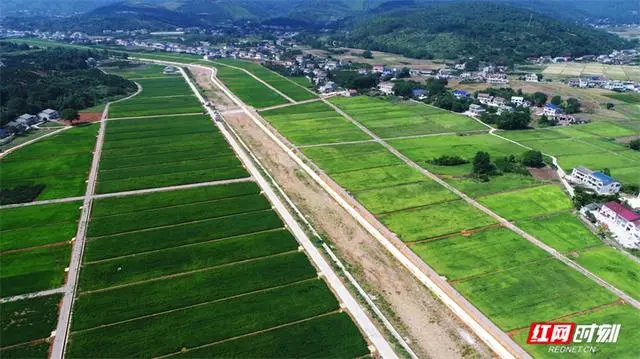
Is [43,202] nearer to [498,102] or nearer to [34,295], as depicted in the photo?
[34,295]

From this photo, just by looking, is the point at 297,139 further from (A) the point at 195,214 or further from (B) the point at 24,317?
(B) the point at 24,317

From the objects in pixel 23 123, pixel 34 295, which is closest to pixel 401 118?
pixel 34 295

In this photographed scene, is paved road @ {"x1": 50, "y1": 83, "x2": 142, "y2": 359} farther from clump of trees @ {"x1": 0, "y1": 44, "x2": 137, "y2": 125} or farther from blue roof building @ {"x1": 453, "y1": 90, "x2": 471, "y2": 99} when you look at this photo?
blue roof building @ {"x1": 453, "y1": 90, "x2": 471, "y2": 99}

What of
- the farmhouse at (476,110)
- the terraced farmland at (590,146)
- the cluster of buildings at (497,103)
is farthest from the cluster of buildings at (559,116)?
the farmhouse at (476,110)

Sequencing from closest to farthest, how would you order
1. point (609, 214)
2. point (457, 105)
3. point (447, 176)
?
1. point (609, 214)
2. point (447, 176)
3. point (457, 105)

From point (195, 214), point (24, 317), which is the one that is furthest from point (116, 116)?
point (24, 317)

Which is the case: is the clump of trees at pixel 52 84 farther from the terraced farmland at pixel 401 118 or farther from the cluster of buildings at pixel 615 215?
the cluster of buildings at pixel 615 215

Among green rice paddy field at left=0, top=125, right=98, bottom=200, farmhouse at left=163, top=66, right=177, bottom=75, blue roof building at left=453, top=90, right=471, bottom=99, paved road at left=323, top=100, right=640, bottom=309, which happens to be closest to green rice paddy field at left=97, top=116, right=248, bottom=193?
green rice paddy field at left=0, top=125, right=98, bottom=200
